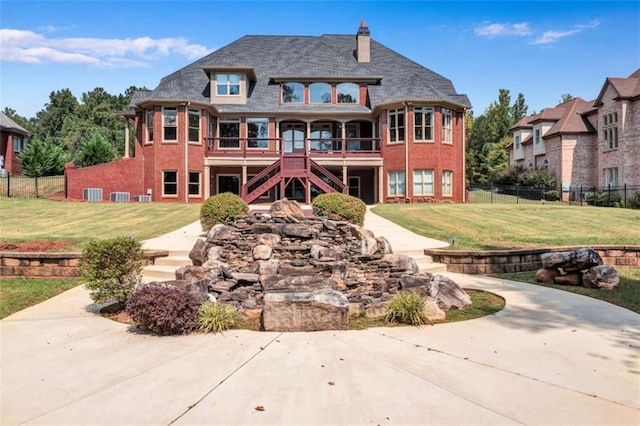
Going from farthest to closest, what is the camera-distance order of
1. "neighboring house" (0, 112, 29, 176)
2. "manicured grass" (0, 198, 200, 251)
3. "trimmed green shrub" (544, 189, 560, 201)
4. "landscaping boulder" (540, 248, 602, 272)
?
"neighboring house" (0, 112, 29, 176), "trimmed green shrub" (544, 189, 560, 201), "manicured grass" (0, 198, 200, 251), "landscaping boulder" (540, 248, 602, 272)

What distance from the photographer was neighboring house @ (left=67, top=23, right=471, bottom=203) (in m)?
25.2

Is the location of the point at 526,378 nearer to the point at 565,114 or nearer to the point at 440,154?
the point at 440,154

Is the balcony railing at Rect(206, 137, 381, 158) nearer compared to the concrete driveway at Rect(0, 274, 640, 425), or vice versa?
the concrete driveway at Rect(0, 274, 640, 425)

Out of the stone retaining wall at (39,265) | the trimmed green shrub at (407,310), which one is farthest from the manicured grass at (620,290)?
the stone retaining wall at (39,265)

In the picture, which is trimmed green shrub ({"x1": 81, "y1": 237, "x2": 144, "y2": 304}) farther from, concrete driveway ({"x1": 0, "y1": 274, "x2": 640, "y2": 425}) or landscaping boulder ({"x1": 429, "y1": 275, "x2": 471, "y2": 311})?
landscaping boulder ({"x1": 429, "y1": 275, "x2": 471, "y2": 311})

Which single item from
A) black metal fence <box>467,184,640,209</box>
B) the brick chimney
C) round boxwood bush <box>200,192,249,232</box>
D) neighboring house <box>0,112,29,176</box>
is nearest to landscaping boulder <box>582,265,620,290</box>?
round boxwood bush <box>200,192,249,232</box>

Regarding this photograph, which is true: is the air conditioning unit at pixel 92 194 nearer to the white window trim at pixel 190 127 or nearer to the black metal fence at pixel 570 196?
the white window trim at pixel 190 127

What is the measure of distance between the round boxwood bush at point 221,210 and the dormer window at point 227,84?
1776 cm

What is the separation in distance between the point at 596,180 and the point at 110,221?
118 ft

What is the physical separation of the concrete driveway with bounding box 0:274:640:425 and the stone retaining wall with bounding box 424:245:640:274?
402 centimetres

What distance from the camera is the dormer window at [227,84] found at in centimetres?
2772

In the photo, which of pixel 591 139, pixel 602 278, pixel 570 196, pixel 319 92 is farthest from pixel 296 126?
pixel 591 139

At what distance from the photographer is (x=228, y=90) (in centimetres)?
2780

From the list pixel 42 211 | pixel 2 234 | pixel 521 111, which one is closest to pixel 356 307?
pixel 2 234
